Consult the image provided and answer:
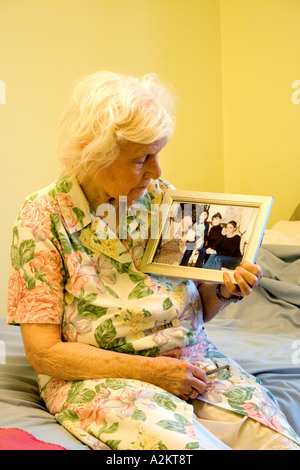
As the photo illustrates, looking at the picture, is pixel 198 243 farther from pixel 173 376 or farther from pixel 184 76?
pixel 184 76

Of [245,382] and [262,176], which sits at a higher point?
[262,176]

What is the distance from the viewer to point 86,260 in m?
1.32

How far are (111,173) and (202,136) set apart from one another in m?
2.20

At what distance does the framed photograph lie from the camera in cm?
137

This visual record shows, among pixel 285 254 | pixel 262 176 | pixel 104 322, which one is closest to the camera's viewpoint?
pixel 104 322

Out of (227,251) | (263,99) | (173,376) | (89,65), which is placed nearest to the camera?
(173,376)

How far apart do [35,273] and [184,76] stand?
7.48 ft

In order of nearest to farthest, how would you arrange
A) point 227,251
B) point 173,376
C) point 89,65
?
1. point 173,376
2. point 227,251
3. point 89,65

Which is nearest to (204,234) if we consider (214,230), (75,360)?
(214,230)

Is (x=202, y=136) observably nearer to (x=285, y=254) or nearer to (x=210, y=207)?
(x=285, y=254)

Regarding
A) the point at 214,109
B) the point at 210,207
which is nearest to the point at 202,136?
the point at 214,109

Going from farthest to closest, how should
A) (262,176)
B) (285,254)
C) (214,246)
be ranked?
(262,176) → (285,254) → (214,246)

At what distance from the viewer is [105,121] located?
1247 millimetres

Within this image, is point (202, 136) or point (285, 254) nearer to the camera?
point (285, 254)
